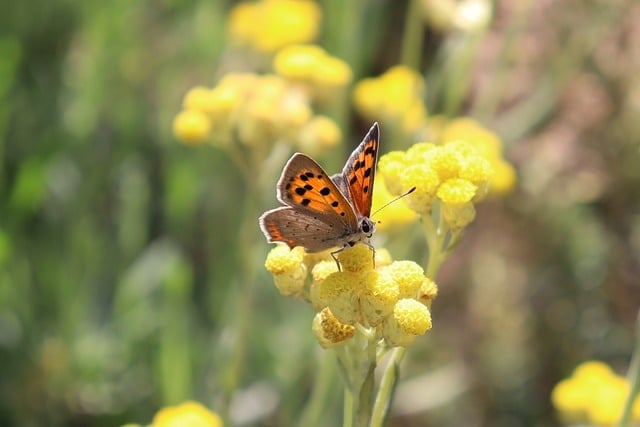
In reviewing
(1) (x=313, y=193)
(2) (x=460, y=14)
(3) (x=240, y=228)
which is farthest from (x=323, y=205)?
(3) (x=240, y=228)

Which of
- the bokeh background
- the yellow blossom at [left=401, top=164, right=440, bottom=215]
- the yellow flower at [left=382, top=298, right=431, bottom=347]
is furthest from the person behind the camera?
the bokeh background

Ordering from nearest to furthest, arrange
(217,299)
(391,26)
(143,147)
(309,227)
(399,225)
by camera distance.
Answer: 1. (309,227)
2. (399,225)
3. (217,299)
4. (143,147)
5. (391,26)

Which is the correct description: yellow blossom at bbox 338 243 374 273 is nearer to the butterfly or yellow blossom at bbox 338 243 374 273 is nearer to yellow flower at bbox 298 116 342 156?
the butterfly

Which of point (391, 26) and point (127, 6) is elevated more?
point (391, 26)

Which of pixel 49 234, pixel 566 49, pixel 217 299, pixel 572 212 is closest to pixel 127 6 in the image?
pixel 49 234

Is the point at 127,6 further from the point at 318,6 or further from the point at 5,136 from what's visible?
the point at 318,6

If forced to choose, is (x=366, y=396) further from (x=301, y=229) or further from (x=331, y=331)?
(x=301, y=229)

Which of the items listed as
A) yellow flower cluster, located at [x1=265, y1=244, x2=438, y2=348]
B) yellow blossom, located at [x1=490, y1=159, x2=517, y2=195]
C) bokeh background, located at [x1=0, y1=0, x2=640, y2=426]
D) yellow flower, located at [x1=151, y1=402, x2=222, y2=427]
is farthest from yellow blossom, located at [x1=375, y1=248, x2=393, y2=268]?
yellow blossom, located at [x1=490, y1=159, x2=517, y2=195]
